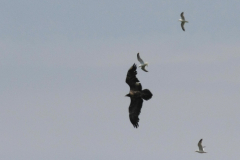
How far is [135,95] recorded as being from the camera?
307 feet

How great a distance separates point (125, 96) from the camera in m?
94.4

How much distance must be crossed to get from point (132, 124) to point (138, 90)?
4474 mm

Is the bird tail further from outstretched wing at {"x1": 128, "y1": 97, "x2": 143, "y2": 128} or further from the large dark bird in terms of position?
outstretched wing at {"x1": 128, "y1": 97, "x2": 143, "y2": 128}

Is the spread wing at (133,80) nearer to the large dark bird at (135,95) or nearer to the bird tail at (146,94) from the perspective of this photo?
the large dark bird at (135,95)

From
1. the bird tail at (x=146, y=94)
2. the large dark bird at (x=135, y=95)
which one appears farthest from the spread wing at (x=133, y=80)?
the bird tail at (x=146, y=94)

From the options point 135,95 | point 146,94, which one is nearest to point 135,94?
point 135,95

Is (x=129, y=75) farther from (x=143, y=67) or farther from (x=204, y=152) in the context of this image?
(x=204, y=152)

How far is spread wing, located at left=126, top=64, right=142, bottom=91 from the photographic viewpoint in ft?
306

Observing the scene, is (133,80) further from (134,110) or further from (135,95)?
(134,110)

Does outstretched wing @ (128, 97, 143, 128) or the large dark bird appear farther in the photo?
outstretched wing @ (128, 97, 143, 128)

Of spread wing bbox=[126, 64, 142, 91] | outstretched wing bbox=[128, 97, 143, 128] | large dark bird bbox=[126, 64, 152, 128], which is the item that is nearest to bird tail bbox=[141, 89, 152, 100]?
large dark bird bbox=[126, 64, 152, 128]

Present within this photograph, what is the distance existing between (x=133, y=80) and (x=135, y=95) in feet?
6.03

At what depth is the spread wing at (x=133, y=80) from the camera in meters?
93.2

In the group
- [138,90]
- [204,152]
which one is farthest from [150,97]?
[204,152]
